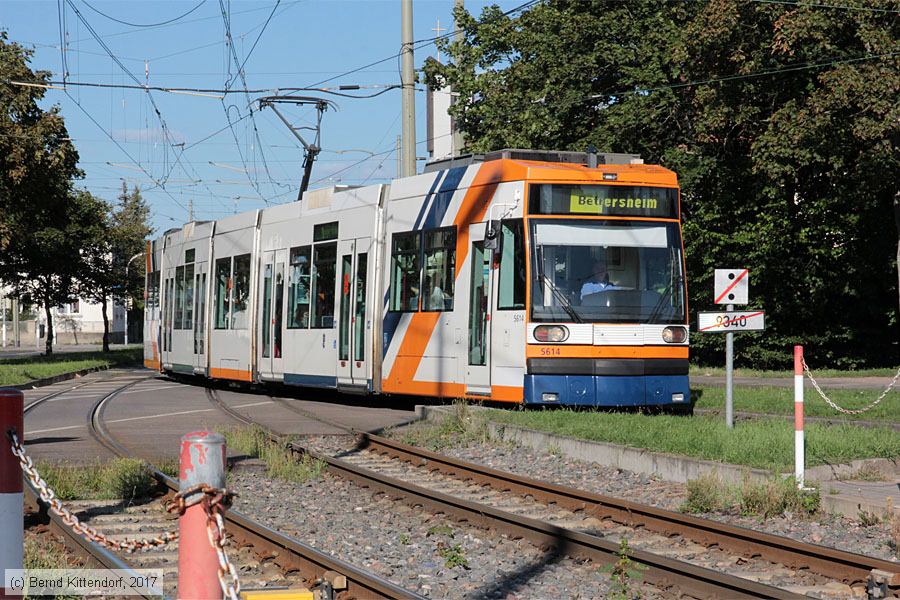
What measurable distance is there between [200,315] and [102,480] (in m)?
16.1

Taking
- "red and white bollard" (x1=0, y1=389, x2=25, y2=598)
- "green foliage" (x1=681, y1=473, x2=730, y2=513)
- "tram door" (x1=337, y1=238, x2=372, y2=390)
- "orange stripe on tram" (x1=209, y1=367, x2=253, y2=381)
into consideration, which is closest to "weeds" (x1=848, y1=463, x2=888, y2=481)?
"green foliage" (x1=681, y1=473, x2=730, y2=513)

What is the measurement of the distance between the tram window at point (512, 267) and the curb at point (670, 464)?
174cm

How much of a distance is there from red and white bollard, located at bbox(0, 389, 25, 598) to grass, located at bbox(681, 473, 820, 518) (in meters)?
6.71

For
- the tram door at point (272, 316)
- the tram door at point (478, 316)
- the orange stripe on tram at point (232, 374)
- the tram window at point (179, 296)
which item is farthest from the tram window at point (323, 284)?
the tram window at point (179, 296)

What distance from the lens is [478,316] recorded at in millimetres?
16594

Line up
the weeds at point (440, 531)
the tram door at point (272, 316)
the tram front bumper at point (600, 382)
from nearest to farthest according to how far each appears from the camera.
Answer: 1. the weeds at point (440, 531)
2. the tram front bumper at point (600, 382)
3. the tram door at point (272, 316)

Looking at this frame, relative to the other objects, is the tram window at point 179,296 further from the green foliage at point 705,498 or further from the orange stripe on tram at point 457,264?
the green foliage at point 705,498

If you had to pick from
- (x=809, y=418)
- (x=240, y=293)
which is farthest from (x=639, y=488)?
(x=240, y=293)

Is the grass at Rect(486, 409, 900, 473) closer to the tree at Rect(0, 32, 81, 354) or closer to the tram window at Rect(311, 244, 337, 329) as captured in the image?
the tram window at Rect(311, 244, 337, 329)

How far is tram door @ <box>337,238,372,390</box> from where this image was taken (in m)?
19.7

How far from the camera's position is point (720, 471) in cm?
1116

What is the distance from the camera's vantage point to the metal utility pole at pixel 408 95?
24.3 m

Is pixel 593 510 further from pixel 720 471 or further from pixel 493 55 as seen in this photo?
pixel 493 55

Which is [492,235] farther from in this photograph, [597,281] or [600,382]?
[600,382]
